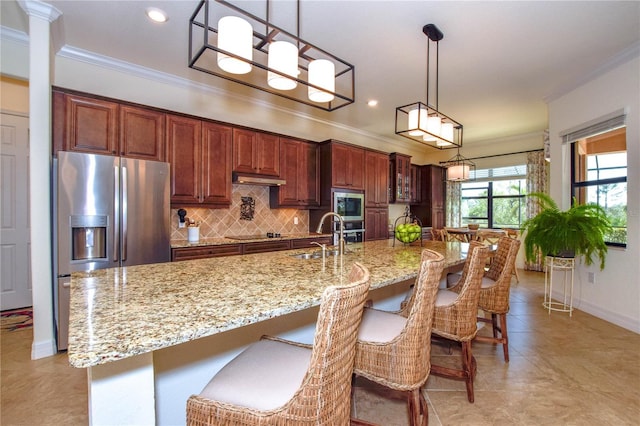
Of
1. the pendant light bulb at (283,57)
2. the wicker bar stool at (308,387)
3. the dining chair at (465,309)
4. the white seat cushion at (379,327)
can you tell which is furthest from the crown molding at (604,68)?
the wicker bar stool at (308,387)

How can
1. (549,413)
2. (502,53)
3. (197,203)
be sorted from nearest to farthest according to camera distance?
(549,413)
(502,53)
(197,203)

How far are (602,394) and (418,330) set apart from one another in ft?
5.86

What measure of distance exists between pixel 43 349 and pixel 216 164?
2313 mm

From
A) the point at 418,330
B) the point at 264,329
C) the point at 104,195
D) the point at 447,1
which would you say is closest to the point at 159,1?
the point at 104,195

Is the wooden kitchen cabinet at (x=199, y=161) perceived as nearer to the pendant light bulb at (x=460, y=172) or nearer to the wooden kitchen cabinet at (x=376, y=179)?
the wooden kitchen cabinet at (x=376, y=179)

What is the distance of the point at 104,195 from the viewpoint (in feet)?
8.62

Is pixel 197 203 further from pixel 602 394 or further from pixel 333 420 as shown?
pixel 602 394

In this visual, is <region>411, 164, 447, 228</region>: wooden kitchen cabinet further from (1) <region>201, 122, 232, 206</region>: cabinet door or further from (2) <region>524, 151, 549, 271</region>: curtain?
(1) <region>201, 122, 232, 206</region>: cabinet door

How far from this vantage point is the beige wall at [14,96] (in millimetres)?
3481

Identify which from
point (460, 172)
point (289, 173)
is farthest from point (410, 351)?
point (460, 172)

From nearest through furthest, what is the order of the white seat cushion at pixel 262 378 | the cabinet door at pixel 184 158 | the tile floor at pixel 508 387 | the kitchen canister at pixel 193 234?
the white seat cushion at pixel 262 378 < the tile floor at pixel 508 387 < the cabinet door at pixel 184 158 < the kitchen canister at pixel 193 234

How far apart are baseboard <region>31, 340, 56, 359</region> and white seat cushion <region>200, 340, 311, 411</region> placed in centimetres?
244

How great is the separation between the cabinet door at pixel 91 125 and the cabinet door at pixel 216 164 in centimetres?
89

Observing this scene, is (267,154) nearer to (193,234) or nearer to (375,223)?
(193,234)
